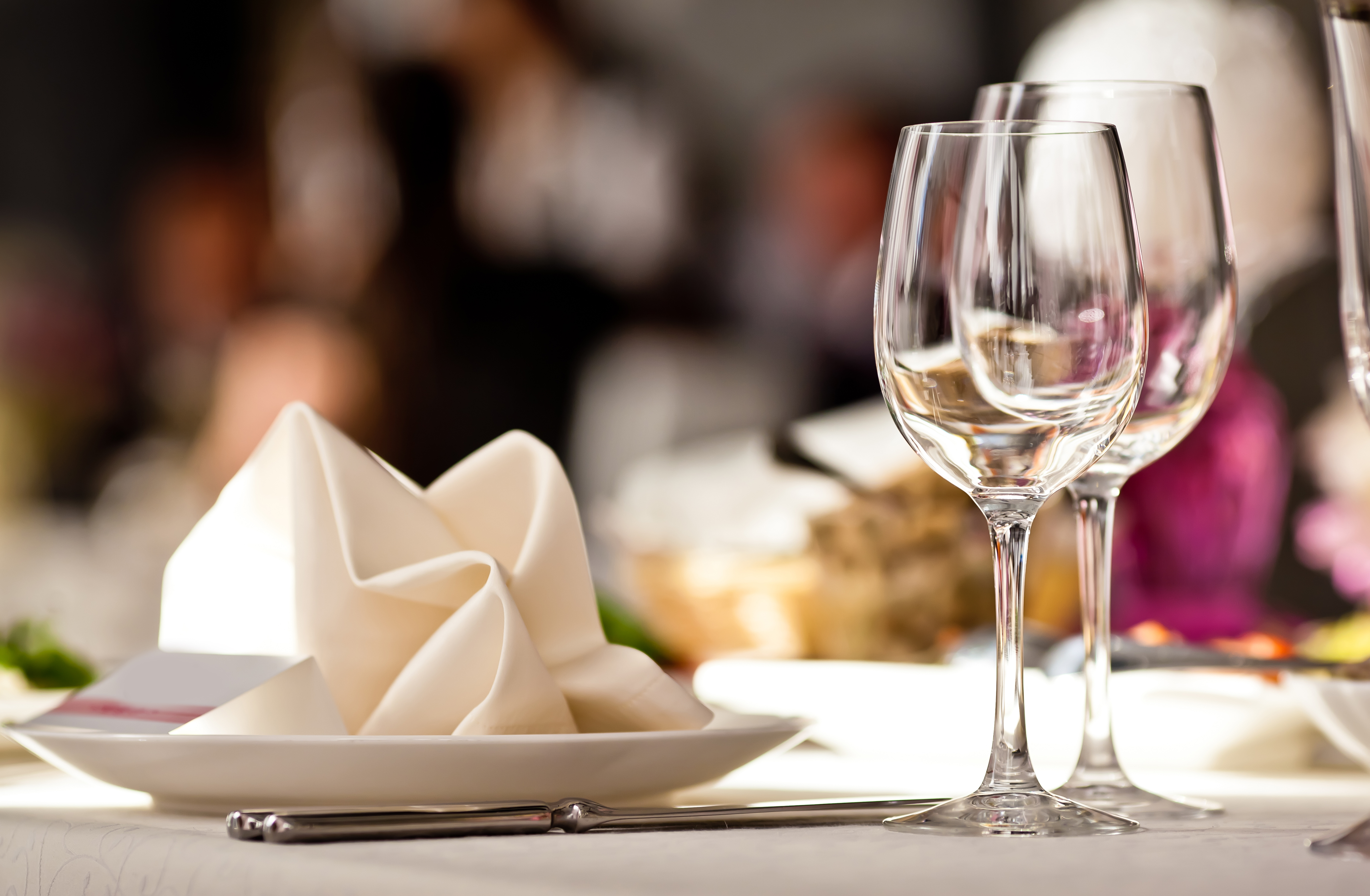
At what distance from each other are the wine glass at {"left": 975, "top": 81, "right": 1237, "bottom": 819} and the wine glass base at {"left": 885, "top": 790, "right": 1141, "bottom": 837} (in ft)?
0.35

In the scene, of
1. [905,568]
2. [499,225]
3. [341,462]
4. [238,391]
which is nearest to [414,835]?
[341,462]

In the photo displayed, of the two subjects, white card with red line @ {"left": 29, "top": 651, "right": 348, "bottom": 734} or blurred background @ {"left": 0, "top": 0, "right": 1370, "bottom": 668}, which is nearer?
white card with red line @ {"left": 29, "top": 651, "right": 348, "bottom": 734}

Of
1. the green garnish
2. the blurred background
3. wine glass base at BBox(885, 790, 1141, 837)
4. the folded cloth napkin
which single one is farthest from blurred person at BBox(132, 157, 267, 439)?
wine glass base at BBox(885, 790, 1141, 837)

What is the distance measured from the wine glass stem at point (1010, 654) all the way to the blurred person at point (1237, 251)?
0.60m

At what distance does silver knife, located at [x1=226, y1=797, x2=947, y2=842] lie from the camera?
0.38 metres

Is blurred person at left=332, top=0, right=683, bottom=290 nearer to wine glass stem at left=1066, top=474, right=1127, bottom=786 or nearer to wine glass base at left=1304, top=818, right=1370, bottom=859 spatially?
wine glass stem at left=1066, top=474, right=1127, bottom=786

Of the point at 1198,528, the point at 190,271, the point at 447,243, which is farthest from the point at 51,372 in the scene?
the point at 1198,528

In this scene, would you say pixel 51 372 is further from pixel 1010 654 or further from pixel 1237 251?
pixel 1010 654

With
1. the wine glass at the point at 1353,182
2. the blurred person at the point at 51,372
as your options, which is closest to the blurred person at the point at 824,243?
the blurred person at the point at 51,372

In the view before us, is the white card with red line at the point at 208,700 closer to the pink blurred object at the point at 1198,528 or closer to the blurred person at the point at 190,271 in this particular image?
the pink blurred object at the point at 1198,528

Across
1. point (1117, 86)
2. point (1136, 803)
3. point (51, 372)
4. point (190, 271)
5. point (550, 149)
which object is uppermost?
point (550, 149)

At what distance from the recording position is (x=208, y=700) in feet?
1.61

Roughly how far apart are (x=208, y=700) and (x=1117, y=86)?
401 millimetres

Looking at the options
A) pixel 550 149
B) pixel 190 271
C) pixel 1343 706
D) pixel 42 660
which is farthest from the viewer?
pixel 190 271
